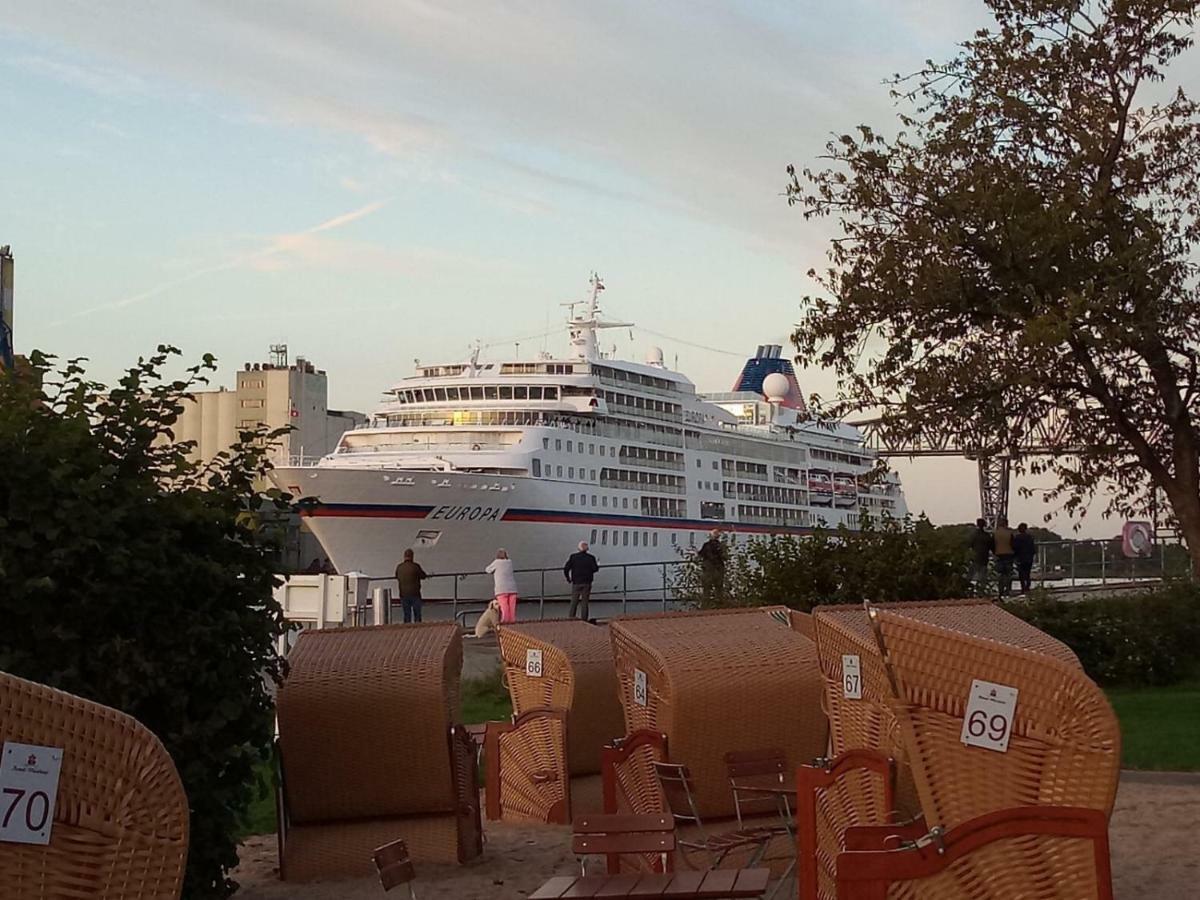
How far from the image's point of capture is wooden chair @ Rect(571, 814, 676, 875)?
619 cm

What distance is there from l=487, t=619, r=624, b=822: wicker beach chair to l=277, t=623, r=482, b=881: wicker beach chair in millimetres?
1316

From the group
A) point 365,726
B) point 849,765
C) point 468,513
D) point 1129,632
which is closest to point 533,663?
point 365,726

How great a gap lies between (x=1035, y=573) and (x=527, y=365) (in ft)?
68.4

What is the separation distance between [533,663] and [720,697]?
8.11 ft

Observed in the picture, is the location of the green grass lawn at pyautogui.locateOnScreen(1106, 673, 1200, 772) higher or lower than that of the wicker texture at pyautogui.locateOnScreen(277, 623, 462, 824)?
lower

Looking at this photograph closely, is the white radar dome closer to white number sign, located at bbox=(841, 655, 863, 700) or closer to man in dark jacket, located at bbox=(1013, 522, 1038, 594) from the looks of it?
man in dark jacket, located at bbox=(1013, 522, 1038, 594)

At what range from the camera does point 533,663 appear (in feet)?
32.7

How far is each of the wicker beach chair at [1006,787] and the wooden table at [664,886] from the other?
4.18 feet

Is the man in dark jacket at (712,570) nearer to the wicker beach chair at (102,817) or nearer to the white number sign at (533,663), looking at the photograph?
the white number sign at (533,663)

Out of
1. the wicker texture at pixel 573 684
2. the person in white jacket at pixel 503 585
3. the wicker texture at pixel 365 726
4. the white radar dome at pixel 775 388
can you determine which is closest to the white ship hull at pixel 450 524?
the person in white jacket at pixel 503 585

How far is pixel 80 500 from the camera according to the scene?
5.98 m

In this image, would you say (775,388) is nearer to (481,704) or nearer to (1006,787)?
(481,704)

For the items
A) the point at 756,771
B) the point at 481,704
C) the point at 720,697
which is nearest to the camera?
the point at 756,771

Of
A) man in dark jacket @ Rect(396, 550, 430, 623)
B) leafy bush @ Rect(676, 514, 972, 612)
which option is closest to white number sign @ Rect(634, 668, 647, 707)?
leafy bush @ Rect(676, 514, 972, 612)
